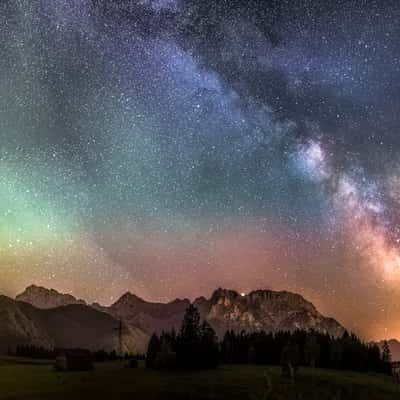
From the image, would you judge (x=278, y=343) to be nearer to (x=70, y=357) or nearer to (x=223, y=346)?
(x=223, y=346)

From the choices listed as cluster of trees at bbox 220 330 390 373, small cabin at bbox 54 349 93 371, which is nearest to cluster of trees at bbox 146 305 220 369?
small cabin at bbox 54 349 93 371

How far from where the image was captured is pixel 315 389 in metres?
82.6

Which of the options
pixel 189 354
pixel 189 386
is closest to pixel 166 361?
pixel 189 354

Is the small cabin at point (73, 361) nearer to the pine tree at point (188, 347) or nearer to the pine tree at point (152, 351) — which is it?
the pine tree at point (152, 351)

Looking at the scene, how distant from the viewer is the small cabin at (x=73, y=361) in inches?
4395

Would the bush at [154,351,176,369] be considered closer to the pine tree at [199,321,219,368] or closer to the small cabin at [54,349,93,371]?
the pine tree at [199,321,219,368]

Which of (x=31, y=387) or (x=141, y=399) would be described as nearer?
(x=141, y=399)

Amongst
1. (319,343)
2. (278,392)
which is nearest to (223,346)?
(319,343)

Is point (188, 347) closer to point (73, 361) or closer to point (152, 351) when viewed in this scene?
point (152, 351)

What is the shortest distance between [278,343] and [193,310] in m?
28.5

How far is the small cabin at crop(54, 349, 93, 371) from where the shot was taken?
4395 inches

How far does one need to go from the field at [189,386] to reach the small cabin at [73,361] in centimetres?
941

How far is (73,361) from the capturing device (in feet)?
370

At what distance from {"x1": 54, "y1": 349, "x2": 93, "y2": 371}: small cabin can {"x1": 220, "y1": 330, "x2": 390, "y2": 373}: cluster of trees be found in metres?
36.4
